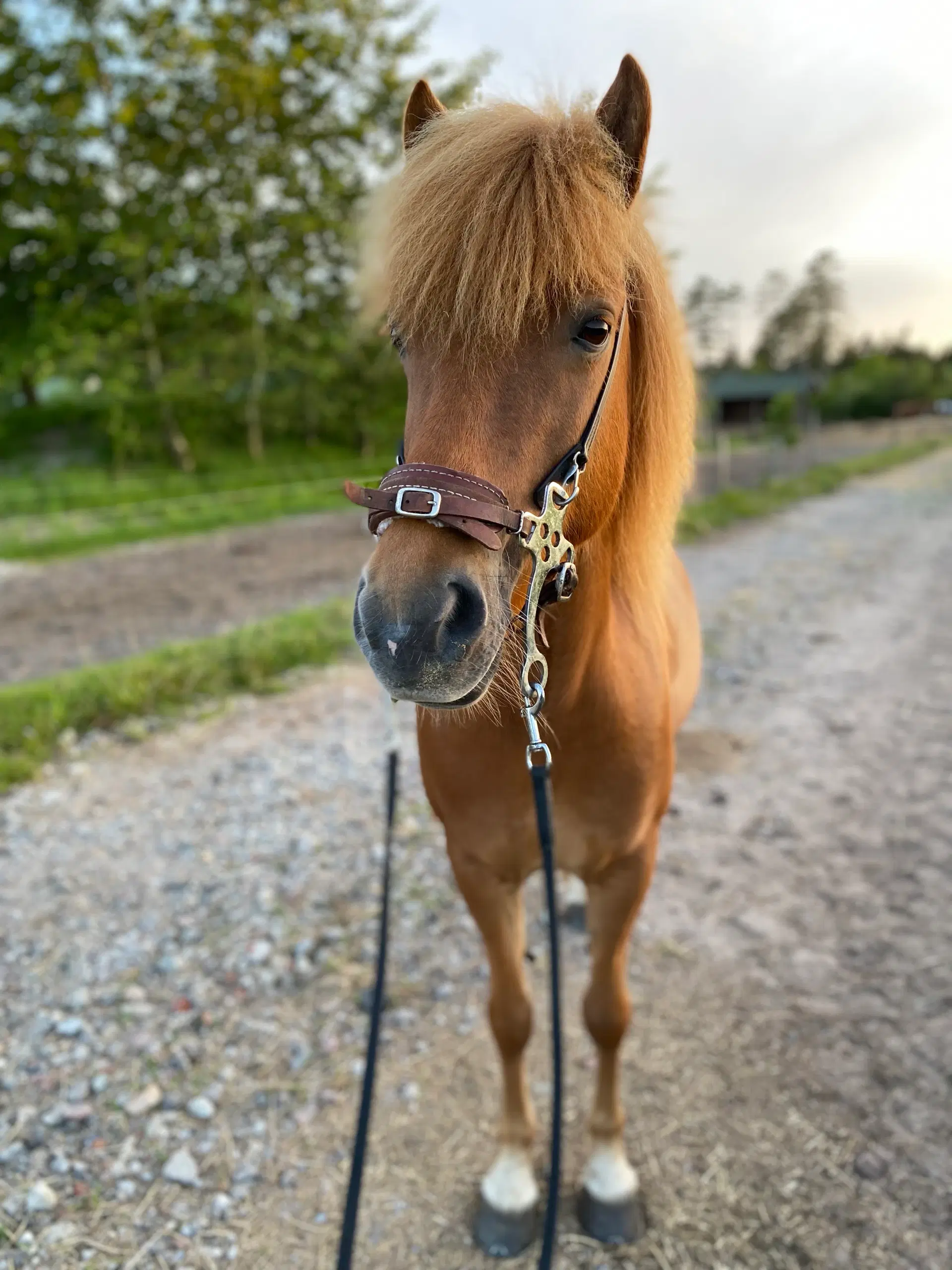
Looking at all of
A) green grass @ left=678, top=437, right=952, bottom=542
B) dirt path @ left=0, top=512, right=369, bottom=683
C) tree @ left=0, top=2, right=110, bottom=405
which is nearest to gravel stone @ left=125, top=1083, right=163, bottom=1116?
dirt path @ left=0, top=512, right=369, bottom=683

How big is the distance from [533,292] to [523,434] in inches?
9.4

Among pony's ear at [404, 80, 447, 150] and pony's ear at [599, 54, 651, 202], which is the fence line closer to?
pony's ear at [599, 54, 651, 202]

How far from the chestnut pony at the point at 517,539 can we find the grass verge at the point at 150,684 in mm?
2584

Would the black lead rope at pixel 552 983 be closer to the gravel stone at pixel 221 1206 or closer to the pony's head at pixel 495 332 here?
the pony's head at pixel 495 332

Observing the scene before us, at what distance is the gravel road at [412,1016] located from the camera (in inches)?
83.1

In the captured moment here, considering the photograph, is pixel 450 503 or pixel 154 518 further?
pixel 154 518

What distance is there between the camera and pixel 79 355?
1537cm

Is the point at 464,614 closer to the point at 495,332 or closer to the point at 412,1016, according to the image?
the point at 495,332

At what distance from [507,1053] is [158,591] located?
24.7 ft

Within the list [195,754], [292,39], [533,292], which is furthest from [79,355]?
[533,292]

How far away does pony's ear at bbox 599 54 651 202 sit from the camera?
1.45m

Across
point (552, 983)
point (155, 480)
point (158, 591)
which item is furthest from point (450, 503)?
point (155, 480)

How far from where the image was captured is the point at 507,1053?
226 cm

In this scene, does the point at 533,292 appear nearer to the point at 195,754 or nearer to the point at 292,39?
the point at 195,754
